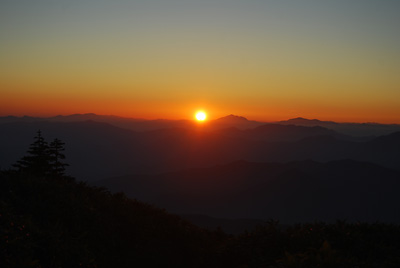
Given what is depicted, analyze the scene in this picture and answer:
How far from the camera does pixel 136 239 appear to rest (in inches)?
490

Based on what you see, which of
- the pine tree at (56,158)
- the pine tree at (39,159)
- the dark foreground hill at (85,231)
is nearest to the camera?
the dark foreground hill at (85,231)

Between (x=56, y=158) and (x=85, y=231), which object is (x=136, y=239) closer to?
(x=85, y=231)

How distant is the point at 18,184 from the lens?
1265 cm

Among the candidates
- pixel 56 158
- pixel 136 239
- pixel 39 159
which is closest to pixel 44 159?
pixel 39 159

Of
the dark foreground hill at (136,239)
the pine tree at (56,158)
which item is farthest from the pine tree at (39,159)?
the dark foreground hill at (136,239)

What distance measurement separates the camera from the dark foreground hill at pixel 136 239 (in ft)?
27.5

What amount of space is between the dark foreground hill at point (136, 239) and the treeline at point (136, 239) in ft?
0.07

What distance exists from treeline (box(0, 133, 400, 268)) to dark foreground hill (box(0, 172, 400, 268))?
0.02 meters

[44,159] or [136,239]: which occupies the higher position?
[44,159]

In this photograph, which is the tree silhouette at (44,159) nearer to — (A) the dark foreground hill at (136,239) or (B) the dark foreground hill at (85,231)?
(B) the dark foreground hill at (85,231)

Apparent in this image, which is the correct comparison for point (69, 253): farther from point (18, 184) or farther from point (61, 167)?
point (61, 167)

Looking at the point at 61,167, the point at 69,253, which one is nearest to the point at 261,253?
the point at 69,253

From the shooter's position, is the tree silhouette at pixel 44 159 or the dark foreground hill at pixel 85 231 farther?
the tree silhouette at pixel 44 159

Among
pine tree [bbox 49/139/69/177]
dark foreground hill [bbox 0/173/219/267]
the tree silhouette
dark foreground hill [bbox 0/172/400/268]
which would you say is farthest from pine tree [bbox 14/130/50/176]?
dark foreground hill [bbox 0/172/400/268]
